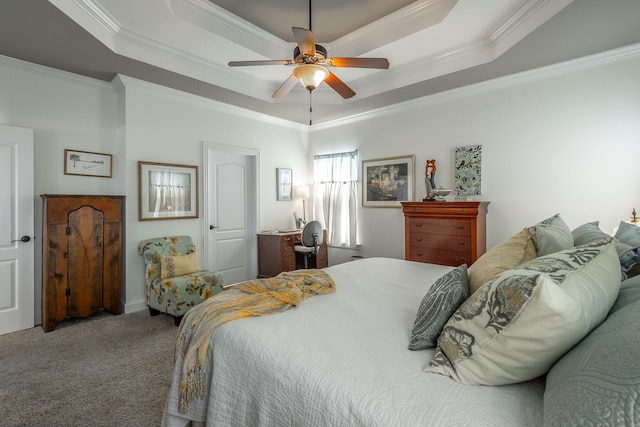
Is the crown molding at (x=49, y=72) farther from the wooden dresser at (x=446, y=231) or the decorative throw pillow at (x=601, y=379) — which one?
the decorative throw pillow at (x=601, y=379)

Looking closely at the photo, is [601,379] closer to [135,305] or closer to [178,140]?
[135,305]

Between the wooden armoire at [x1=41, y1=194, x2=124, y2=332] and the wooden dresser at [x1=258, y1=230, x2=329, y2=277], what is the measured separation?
6.62 feet

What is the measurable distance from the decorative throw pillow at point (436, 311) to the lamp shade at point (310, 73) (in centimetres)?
195

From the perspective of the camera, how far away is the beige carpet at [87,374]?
192cm

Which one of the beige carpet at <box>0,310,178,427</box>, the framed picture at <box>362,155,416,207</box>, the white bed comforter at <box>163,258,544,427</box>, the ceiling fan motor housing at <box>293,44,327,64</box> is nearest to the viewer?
the white bed comforter at <box>163,258,544,427</box>

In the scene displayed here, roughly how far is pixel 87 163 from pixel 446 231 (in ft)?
14.2

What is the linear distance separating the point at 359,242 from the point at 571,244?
3.69m

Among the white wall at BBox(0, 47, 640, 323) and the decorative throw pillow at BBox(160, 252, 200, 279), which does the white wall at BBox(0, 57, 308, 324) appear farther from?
the decorative throw pillow at BBox(160, 252, 200, 279)

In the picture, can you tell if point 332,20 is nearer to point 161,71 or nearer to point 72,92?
point 161,71

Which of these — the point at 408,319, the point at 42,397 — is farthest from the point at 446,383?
the point at 42,397

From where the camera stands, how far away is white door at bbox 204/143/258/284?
4.64 m

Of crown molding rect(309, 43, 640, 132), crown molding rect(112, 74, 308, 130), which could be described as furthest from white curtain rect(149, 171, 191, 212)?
crown molding rect(309, 43, 640, 132)

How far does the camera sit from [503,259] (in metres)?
1.41

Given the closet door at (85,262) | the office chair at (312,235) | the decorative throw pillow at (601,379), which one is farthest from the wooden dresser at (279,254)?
the decorative throw pillow at (601,379)
